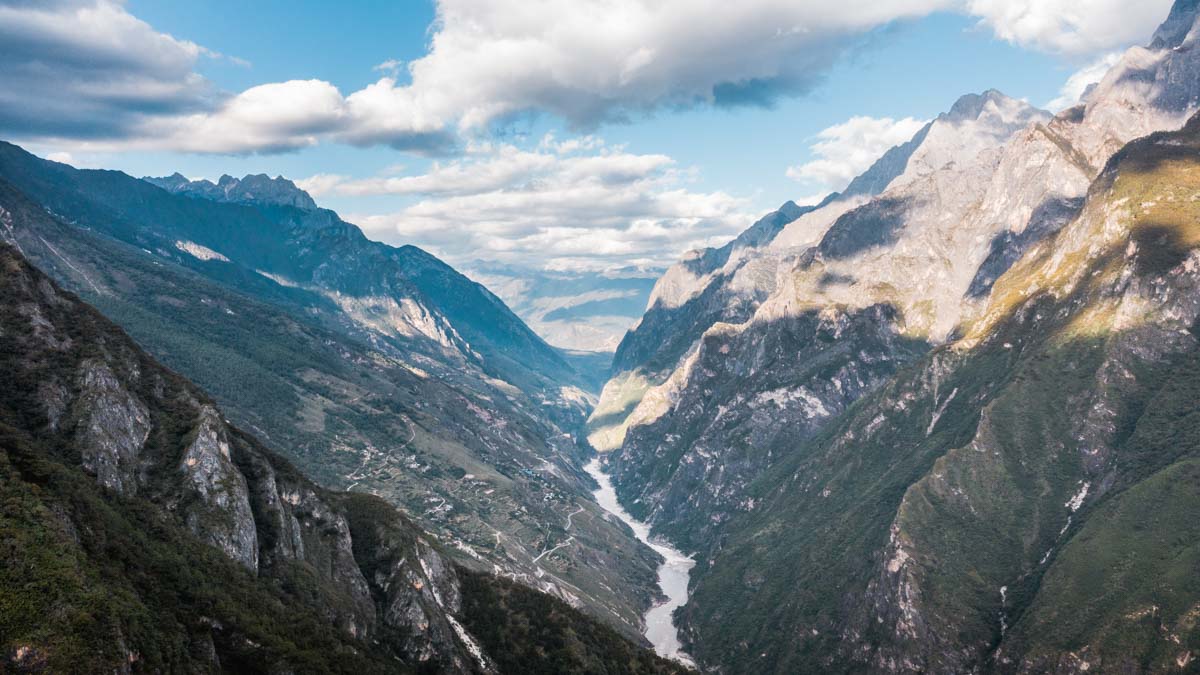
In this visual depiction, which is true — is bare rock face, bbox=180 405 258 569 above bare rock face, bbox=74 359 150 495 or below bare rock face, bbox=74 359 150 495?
below

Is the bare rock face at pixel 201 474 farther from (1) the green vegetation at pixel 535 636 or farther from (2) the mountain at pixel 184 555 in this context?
(1) the green vegetation at pixel 535 636

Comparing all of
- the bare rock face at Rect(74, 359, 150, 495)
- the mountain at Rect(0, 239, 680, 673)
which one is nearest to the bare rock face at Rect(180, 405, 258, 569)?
the mountain at Rect(0, 239, 680, 673)

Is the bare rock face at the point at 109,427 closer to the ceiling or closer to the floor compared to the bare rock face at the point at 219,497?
closer to the ceiling

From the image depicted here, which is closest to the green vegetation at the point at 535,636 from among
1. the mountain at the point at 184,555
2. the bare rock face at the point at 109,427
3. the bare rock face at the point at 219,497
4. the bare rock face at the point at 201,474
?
the mountain at the point at 184,555

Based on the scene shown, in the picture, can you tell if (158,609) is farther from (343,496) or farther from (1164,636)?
(1164,636)

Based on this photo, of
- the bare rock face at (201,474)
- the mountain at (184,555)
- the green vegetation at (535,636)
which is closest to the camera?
the mountain at (184,555)

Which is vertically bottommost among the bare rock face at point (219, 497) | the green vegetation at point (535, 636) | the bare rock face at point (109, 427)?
the green vegetation at point (535, 636)

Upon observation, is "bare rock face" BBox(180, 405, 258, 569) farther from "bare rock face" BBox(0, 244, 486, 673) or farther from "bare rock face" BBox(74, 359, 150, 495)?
"bare rock face" BBox(74, 359, 150, 495)

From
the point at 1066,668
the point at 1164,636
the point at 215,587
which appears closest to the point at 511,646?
the point at 215,587

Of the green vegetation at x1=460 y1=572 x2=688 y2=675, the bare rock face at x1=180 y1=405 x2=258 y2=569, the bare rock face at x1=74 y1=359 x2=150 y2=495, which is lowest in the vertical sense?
the green vegetation at x1=460 y1=572 x2=688 y2=675

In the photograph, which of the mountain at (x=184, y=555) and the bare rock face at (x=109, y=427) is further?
the bare rock face at (x=109, y=427)
